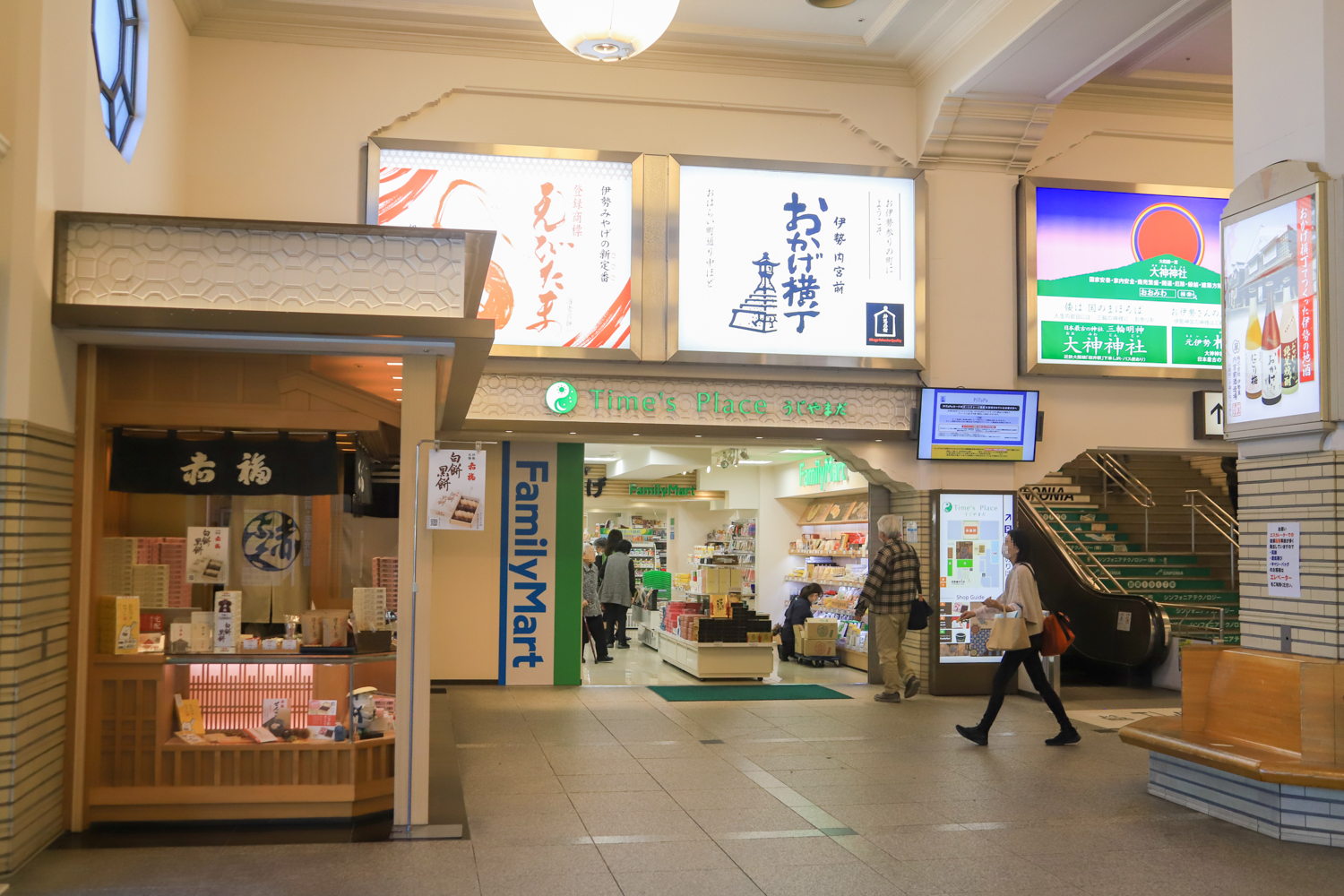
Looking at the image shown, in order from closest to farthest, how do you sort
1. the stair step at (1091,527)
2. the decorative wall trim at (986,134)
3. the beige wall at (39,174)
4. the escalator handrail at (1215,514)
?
the beige wall at (39,174) → the decorative wall trim at (986,134) → the escalator handrail at (1215,514) → the stair step at (1091,527)

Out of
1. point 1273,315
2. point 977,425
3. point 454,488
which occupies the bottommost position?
point 454,488

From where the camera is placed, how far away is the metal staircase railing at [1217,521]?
513 inches

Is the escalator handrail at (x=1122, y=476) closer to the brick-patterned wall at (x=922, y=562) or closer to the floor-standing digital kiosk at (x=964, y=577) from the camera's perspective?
the floor-standing digital kiosk at (x=964, y=577)

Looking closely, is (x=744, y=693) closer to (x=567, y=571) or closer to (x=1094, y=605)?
(x=567, y=571)

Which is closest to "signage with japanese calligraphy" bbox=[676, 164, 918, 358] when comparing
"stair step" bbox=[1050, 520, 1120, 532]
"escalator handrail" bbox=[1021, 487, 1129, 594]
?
"escalator handrail" bbox=[1021, 487, 1129, 594]

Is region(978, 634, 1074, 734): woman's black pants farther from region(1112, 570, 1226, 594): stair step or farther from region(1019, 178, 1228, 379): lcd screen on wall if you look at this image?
region(1112, 570, 1226, 594): stair step

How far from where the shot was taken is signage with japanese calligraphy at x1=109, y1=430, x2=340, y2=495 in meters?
5.91

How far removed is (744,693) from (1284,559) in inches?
224

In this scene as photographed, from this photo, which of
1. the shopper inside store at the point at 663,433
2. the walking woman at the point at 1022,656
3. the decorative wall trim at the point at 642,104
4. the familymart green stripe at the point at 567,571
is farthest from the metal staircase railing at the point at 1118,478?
the familymart green stripe at the point at 567,571

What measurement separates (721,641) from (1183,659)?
5622mm

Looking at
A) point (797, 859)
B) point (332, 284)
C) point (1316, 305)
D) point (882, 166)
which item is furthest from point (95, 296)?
point (882, 166)

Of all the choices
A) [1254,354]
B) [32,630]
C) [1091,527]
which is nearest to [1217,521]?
[1091,527]

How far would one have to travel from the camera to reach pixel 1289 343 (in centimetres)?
601

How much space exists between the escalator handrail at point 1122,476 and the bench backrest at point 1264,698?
8297mm
